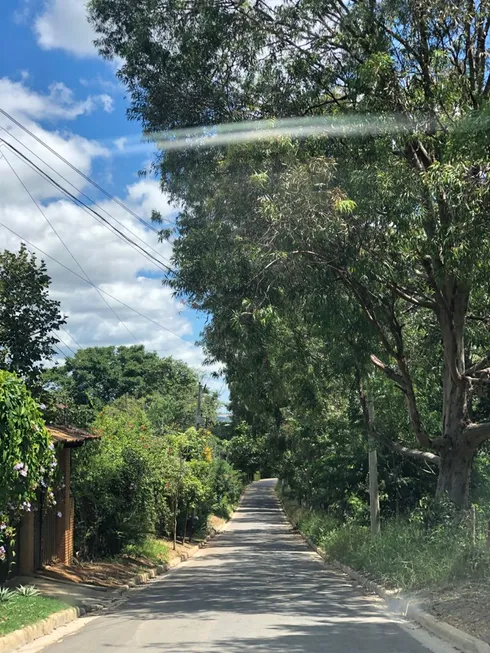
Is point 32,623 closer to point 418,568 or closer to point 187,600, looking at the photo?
point 187,600

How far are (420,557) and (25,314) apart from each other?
30.0ft

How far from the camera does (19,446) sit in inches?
353

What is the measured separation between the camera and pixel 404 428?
22.9m

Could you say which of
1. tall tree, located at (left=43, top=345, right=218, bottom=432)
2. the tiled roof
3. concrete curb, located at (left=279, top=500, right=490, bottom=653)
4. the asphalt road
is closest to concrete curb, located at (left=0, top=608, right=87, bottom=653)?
the asphalt road

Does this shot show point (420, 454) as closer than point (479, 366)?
No

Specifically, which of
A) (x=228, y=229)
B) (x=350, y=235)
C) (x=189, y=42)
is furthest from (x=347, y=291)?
(x=189, y=42)

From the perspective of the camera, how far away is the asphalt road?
8.88 metres

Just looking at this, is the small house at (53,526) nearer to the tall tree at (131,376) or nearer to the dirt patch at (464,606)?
the dirt patch at (464,606)

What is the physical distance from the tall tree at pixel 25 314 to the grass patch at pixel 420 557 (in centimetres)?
818

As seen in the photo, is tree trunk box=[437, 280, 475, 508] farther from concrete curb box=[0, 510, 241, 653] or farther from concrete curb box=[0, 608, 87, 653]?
concrete curb box=[0, 608, 87, 653]

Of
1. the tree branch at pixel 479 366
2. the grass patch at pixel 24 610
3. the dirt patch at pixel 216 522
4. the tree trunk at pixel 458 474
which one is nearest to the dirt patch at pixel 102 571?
the grass patch at pixel 24 610

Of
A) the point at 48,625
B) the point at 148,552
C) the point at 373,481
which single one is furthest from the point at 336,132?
the point at 148,552

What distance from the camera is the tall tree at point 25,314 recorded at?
1372 centimetres

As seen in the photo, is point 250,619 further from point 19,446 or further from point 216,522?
point 216,522
